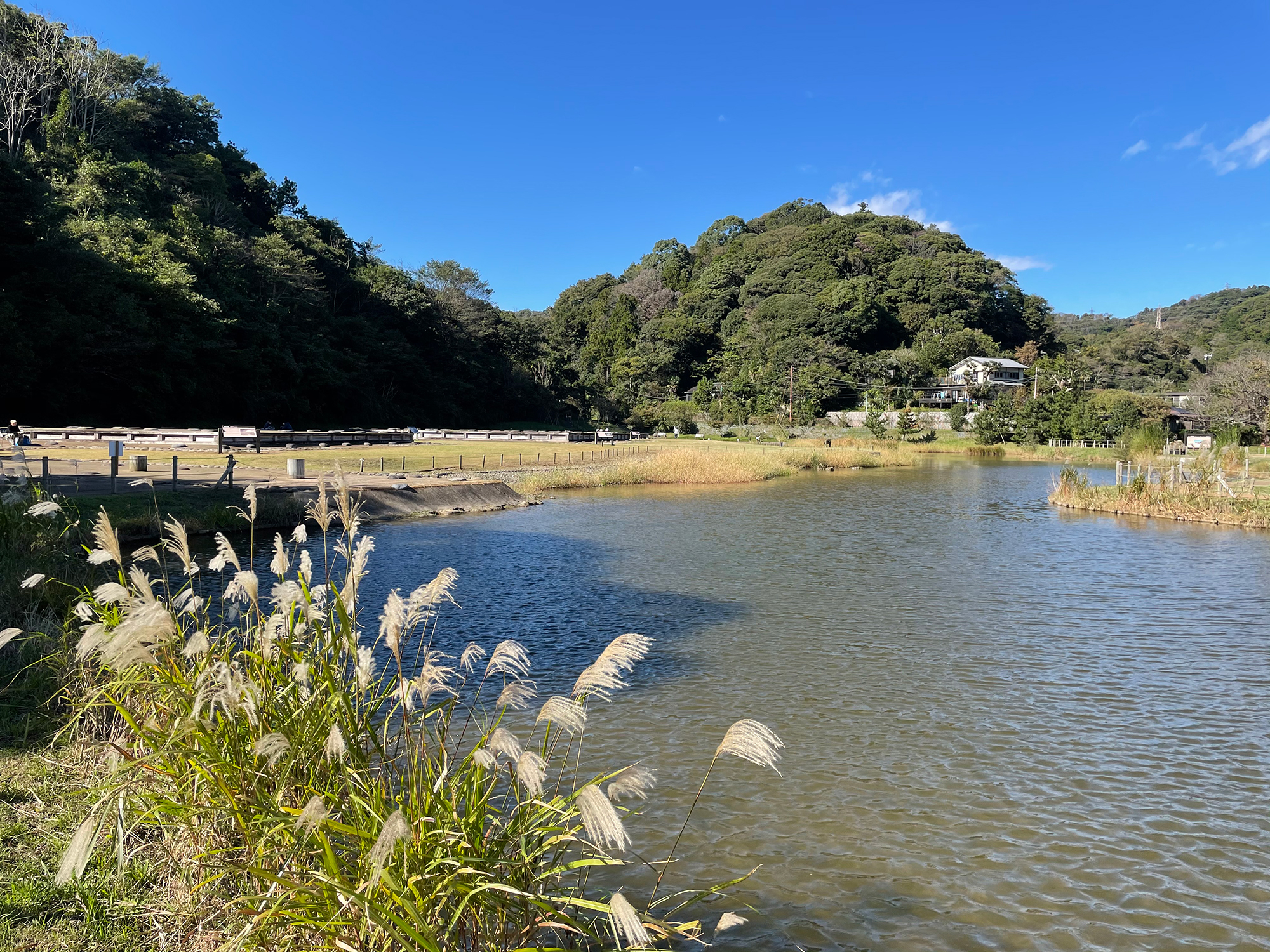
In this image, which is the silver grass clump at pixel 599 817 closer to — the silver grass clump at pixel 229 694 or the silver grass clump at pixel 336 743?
the silver grass clump at pixel 336 743

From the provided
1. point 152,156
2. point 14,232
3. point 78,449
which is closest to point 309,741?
point 78,449

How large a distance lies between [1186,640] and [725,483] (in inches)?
1001

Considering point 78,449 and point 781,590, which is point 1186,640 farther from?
point 78,449

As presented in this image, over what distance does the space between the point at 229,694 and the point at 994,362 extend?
10342cm

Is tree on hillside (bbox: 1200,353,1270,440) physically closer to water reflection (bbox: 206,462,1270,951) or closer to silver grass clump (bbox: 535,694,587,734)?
water reflection (bbox: 206,462,1270,951)

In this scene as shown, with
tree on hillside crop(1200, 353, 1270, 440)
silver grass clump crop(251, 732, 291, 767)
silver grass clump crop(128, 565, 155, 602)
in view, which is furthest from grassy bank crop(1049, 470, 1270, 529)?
tree on hillside crop(1200, 353, 1270, 440)

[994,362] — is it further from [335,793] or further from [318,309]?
[335,793]

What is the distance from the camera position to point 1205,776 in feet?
22.8

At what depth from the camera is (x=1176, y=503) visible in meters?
25.6

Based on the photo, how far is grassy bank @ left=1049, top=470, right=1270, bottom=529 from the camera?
23828 mm

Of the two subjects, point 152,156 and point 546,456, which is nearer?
point 546,456

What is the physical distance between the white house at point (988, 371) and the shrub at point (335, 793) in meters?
96.1

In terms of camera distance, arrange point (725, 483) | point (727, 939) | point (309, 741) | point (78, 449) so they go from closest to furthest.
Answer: point (309, 741)
point (727, 939)
point (78, 449)
point (725, 483)

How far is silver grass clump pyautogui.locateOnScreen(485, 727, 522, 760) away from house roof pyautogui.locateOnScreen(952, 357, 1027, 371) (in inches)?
4034
